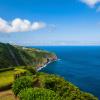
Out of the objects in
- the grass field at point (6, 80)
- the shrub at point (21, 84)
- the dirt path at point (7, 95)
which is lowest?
the dirt path at point (7, 95)

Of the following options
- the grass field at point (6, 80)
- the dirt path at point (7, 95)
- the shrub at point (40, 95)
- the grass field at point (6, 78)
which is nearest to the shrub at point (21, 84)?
the dirt path at point (7, 95)

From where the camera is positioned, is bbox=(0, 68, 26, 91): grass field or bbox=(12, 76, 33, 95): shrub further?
bbox=(0, 68, 26, 91): grass field

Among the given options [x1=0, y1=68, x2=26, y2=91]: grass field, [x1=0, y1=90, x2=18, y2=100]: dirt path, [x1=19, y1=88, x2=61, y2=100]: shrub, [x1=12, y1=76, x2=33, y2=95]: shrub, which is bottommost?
[x1=0, y1=90, x2=18, y2=100]: dirt path

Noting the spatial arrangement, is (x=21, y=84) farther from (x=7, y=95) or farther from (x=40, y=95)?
(x=40, y=95)

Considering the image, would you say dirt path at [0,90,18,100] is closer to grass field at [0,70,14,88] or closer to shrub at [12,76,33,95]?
shrub at [12,76,33,95]

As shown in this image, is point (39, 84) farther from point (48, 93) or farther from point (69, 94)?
point (48, 93)

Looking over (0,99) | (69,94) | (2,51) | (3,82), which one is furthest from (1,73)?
(2,51)

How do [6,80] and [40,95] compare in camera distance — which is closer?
[40,95]

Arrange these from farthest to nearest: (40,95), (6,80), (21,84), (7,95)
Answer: (6,80), (7,95), (21,84), (40,95)

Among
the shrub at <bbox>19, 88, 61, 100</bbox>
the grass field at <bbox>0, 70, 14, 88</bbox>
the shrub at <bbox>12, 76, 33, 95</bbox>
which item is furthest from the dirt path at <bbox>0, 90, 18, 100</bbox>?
the shrub at <bbox>19, 88, 61, 100</bbox>

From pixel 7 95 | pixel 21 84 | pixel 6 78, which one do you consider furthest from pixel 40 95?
pixel 6 78

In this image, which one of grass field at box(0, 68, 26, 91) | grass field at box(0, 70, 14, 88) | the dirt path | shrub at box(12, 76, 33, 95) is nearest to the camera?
shrub at box(12, 76, 33, 95)

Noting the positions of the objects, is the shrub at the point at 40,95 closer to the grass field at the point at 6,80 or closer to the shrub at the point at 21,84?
the shrub at the point at 21,84
